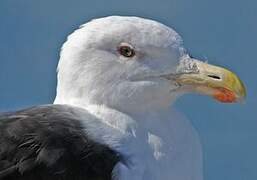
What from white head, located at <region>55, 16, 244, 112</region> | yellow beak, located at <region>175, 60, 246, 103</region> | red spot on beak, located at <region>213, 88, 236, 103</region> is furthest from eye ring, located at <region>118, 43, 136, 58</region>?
red spot on beak, located at <region>213, 88, 236, 103</region>

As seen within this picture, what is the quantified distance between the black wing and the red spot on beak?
1.18 m

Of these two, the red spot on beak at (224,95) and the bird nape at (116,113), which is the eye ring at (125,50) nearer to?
the bird nape at (116,113)

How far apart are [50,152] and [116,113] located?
2.68ft

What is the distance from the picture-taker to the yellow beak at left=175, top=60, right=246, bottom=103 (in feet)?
37.1

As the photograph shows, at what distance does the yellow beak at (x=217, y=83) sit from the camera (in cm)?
1132

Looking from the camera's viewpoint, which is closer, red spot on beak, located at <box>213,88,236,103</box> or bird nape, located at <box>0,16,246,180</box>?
bird nape, located at <box>0,16,246,180</box>

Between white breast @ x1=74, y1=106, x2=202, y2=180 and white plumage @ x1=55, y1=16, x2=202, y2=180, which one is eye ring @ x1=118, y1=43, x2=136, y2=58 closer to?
white plumage @ x1=55, y1=16, x2=202, y2=180

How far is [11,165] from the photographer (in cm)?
1046

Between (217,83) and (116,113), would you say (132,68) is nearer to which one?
(116,113)

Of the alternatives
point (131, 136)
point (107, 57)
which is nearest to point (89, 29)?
point (107, 57)

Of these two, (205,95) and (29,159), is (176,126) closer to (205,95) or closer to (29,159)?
(205,95)

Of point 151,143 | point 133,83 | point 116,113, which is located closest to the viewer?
point 151,143

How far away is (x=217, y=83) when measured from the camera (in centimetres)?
1131

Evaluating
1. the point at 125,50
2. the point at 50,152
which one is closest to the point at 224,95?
the point at 125,50
